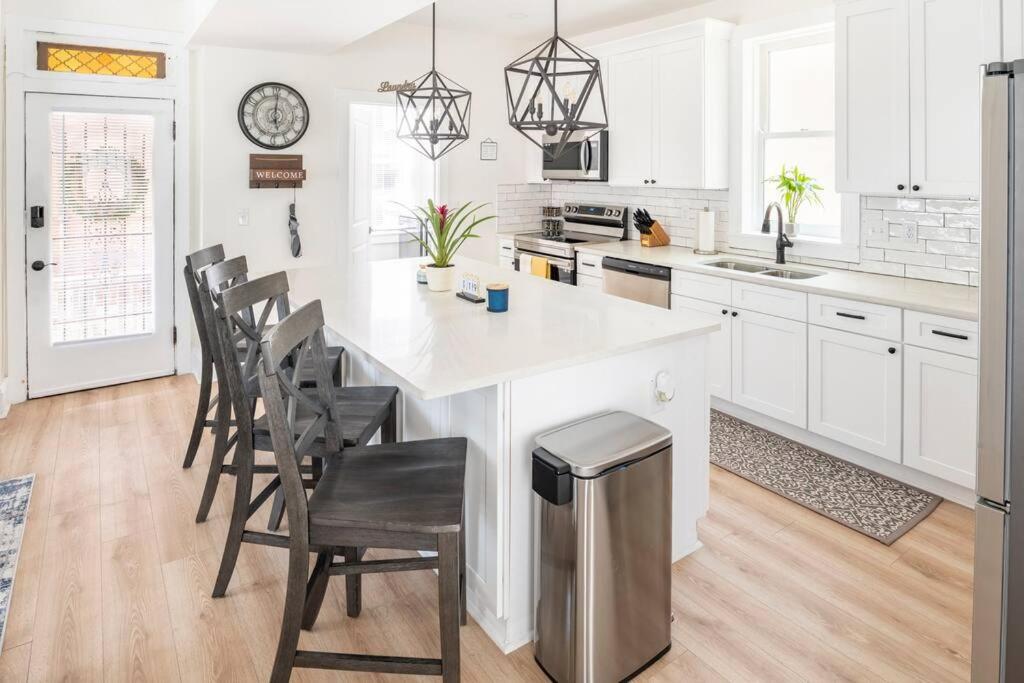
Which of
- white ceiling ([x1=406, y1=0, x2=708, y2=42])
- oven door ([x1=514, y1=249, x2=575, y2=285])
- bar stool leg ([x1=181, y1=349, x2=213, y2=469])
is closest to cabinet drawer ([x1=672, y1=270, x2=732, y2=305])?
oven door ([x1=514, y1=249, x2=575, y2=285])

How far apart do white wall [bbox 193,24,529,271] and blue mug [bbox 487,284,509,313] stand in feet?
9.31

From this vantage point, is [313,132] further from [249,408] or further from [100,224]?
[249,408]

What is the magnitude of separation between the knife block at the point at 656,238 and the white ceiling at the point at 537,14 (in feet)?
5.24

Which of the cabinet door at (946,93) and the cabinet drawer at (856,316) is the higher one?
the cabinet door at (946,93)

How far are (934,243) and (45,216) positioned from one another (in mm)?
5419

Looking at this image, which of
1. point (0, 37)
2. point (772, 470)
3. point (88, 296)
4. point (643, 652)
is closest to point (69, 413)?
point (88, 296)

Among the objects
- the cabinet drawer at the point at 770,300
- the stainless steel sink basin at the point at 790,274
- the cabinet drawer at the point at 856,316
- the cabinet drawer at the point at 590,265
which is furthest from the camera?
the cabinet drawer at the point at 590,265

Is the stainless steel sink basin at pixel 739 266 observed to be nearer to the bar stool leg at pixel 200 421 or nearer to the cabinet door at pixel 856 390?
the cabinet door at pixel 856 390

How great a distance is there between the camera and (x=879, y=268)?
3816 millimetres

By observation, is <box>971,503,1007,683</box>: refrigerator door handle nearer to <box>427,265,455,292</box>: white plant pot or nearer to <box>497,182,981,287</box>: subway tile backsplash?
<box>497,182,981,287</box>: subway tile backsplash

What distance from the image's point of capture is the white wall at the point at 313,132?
15.4ft

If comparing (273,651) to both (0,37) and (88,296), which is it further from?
(0,37)

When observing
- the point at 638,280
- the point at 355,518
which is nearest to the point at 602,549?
the point at 355,518

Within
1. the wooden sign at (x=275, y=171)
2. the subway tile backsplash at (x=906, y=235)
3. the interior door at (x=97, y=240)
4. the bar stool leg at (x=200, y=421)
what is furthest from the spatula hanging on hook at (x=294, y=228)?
the subway tile backsplash at (x=906, y=235)
